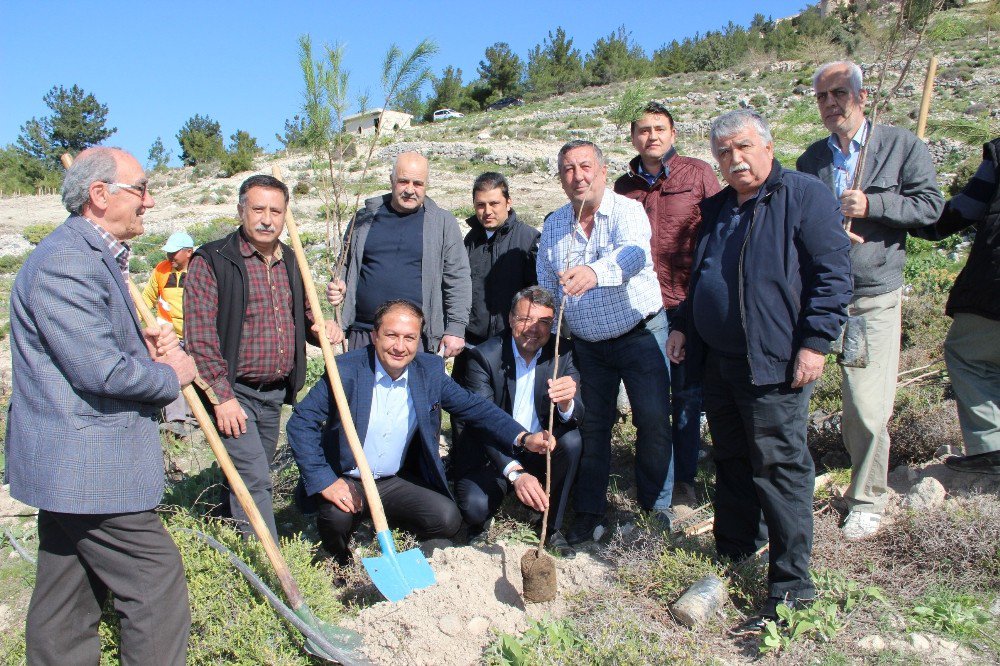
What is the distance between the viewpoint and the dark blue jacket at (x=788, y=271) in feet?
9.04

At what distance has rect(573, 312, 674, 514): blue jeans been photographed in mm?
3889

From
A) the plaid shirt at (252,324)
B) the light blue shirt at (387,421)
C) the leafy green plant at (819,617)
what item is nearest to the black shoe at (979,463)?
the leafy green plant at (819,617)

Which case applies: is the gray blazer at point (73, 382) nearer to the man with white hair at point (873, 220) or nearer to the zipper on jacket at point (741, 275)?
the zipper on jacket at point (741, 275)

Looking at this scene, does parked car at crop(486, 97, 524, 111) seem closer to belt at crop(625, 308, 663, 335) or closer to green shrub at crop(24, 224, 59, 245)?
green shrub at crop(24, 224, 59, 245)

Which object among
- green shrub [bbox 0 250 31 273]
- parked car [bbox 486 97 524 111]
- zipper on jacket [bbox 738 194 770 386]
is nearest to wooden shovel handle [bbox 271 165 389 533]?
zipper on jacket [bbox 738 194 770 386]

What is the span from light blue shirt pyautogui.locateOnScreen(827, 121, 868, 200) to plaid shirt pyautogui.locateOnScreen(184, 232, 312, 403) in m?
2.96

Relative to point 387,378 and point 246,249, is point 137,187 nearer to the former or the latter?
point 246,249

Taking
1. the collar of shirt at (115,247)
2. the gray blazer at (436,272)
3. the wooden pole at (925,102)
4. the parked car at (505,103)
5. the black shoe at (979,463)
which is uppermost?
the parked car at (505,103)

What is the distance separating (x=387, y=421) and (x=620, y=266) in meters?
1.54

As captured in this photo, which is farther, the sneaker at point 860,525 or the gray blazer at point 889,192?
the sneaker at point 860,525

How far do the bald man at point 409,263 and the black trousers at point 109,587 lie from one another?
206 centimetres

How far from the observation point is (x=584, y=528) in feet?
13.4

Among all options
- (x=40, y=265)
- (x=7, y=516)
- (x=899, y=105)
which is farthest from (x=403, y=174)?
(x=899, y=105)

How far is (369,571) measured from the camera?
10.8 feet
